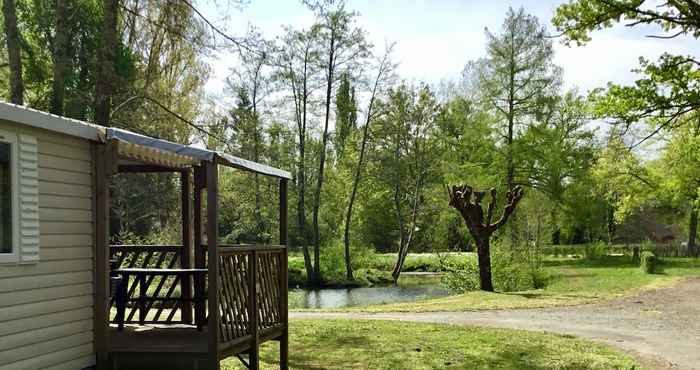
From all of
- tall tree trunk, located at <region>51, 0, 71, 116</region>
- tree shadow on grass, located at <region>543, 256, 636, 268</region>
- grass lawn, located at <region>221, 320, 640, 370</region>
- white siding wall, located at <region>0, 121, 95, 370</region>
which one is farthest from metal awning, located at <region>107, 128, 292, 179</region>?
tree shadow on grass, located at <region>543, 256, 636, 268</region>

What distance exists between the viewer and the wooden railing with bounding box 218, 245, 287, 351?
23.1 feet

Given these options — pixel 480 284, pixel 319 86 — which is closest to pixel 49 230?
pixel 480 284

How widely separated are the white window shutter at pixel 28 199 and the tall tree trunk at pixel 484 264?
568 inches

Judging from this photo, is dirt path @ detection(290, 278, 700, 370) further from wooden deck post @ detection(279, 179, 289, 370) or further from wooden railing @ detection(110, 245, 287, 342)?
wooden railing @ detection(110, 245, 287, 342)

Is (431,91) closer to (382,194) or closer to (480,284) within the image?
(382,194)

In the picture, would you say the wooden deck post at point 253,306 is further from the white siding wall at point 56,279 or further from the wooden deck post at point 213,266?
the white siding wall at point 56,279

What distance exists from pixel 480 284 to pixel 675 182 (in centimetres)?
1583

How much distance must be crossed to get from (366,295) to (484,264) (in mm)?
6935

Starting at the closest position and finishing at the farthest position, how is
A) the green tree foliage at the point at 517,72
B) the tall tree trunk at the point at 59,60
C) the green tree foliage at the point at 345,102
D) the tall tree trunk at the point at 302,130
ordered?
the tall tree trunk at the point at 59,60, the tall tree trunk at the point at 302,130, the green tree foliage at the point at 345,102, the green tree foliage at the point at 517,72

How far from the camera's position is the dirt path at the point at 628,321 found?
9500mm

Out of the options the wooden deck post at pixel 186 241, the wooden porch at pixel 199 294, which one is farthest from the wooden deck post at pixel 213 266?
the wooden deck post at pixel 186 241

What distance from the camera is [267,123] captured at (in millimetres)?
33969

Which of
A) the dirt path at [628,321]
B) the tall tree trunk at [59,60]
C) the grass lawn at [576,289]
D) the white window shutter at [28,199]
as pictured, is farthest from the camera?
the grass lawn at [576,289]

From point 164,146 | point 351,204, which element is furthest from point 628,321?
point 351,204
